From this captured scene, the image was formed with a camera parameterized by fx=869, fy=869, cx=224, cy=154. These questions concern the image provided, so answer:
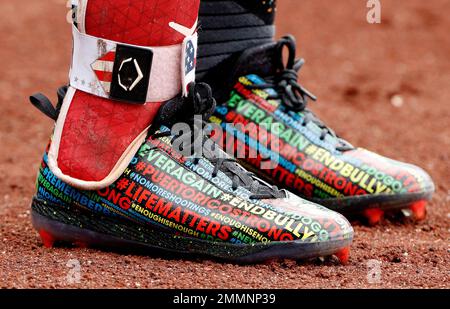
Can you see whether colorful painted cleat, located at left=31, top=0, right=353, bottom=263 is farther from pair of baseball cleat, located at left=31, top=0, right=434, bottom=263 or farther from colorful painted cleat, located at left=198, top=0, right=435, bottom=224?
colorful painted cleat, located at left=198, top=0, right=435, bottom=224

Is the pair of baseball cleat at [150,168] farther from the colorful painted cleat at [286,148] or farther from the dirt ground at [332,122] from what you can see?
the colorful painted cleat at [286,148]

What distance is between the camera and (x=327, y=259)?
197 centimetres

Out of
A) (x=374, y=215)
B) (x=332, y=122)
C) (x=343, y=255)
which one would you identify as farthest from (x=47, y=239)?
(x=332, y=122)

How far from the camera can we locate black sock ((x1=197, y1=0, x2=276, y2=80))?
7.58 feet

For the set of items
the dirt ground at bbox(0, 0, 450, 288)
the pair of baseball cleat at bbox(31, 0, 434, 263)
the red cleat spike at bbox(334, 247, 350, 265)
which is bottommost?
the dirt ground at bbox(0, 0, 450, 288)

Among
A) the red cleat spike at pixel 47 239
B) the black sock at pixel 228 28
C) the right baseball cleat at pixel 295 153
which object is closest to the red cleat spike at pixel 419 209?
the right baseball cleat at pixel 295 153

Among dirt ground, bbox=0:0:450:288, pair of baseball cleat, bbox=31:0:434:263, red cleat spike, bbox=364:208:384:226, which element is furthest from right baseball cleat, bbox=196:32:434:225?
pair of baseball cleat, bbox=31:0:434:263

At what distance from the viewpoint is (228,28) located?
2.36 m

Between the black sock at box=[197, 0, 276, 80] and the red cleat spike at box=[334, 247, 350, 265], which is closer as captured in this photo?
the red cleat spike at box=[334, 247, 350, 265]

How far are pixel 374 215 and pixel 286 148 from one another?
31 centimetres

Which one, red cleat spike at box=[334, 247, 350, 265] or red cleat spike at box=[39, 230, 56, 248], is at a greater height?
red cleat spike at box=[334, 247, 350, 265]

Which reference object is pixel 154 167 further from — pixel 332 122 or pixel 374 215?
pixel 332 122

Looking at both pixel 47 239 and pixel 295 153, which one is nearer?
pixel 47 239

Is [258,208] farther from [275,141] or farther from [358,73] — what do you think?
[358,73]
